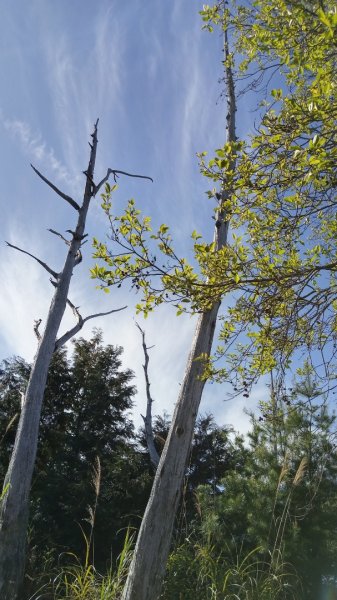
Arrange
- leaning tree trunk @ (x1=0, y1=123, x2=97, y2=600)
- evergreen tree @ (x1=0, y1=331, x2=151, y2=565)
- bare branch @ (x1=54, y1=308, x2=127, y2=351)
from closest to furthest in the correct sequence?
leaning tree trunk @ (x1=0, y1=123, x2=97, y2=600)
bare branch @ (x1=54, y1=308, x2=127, y2=351)
evergreen tree @ (x1=0, y1=331, x2=151, y2=565)

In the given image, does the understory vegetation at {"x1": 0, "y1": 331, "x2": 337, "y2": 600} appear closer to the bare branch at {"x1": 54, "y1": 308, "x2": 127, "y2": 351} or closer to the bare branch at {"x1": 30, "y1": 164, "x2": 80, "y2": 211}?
the bare branch at {"x1": 54, "y1": 308, "x2": 127, "y2": 351}

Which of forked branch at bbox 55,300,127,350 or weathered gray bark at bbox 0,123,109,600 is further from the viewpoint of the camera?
forked branch at bbox 55,300,127,350

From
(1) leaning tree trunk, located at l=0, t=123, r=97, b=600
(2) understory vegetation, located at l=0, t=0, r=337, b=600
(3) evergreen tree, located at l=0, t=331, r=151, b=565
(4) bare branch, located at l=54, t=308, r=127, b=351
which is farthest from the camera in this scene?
(3) evergreen tree, located at l=0, t=331, r=151, b=565

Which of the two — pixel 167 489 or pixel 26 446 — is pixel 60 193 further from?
pixel 167 489

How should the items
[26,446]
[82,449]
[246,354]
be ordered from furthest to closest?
1. [82,449]
2. [26,446]
3. [246,354]

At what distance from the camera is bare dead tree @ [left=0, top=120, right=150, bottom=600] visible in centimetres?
539

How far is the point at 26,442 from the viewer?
6.50 m

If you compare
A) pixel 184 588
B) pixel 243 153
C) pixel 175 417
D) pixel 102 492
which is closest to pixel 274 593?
pixel 184 588

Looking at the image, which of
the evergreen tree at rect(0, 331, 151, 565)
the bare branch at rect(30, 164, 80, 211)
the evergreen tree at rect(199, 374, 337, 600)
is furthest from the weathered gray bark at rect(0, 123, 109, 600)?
the evergreen tree at rect(0, 331, 151, 565)

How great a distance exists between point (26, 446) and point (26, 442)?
0.21ft

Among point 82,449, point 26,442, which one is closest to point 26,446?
point 26,442

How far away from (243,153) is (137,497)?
1242cm

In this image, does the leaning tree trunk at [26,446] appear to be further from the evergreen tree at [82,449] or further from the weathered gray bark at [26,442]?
the evergreen tree at [82,449]

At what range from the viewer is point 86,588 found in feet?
12.0
